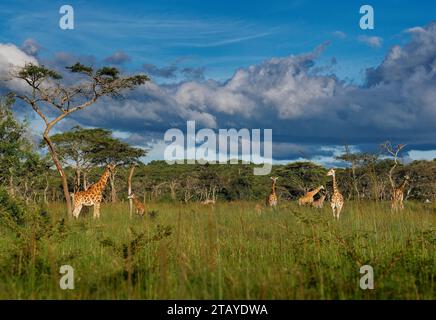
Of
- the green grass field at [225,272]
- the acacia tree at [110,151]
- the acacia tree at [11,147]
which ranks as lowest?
the green grass field at [225,272]

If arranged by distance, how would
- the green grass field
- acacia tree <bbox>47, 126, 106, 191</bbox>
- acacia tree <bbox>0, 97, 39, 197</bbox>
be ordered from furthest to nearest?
acacia tree <bbox>47, 126, 106, 191</bbox> < acacia tree <bbox>0, 97, 39, 197</bbox> < the green grass field

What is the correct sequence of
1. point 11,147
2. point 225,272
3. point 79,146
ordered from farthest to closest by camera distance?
point 79,146 < point 11,147 < point 225,272

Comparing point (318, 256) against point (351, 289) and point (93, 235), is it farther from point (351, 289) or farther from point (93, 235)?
point (93, 235)

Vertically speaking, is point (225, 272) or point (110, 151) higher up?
point (110, 151)

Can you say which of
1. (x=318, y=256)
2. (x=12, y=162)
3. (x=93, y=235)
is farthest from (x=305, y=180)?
(x=318, y=256)

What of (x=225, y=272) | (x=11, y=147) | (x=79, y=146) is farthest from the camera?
(x=79, y=146)

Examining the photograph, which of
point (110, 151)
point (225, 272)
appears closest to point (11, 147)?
point (225, 272)

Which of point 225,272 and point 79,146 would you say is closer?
point 225,272

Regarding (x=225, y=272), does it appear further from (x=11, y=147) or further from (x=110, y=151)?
(x=110, y=151)

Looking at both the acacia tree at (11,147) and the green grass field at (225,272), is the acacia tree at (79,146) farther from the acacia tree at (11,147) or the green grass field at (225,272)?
the green grass field at (225,272)

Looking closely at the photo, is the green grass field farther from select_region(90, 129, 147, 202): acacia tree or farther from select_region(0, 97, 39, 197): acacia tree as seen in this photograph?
select_region(90, 129, 147, 202): acacia tree

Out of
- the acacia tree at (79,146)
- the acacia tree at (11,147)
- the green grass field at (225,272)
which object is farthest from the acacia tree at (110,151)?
the green grass field at (225,272)

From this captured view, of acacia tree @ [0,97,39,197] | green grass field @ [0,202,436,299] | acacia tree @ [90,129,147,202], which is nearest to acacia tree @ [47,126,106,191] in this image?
acacia tree @ [90,129,147,202]
